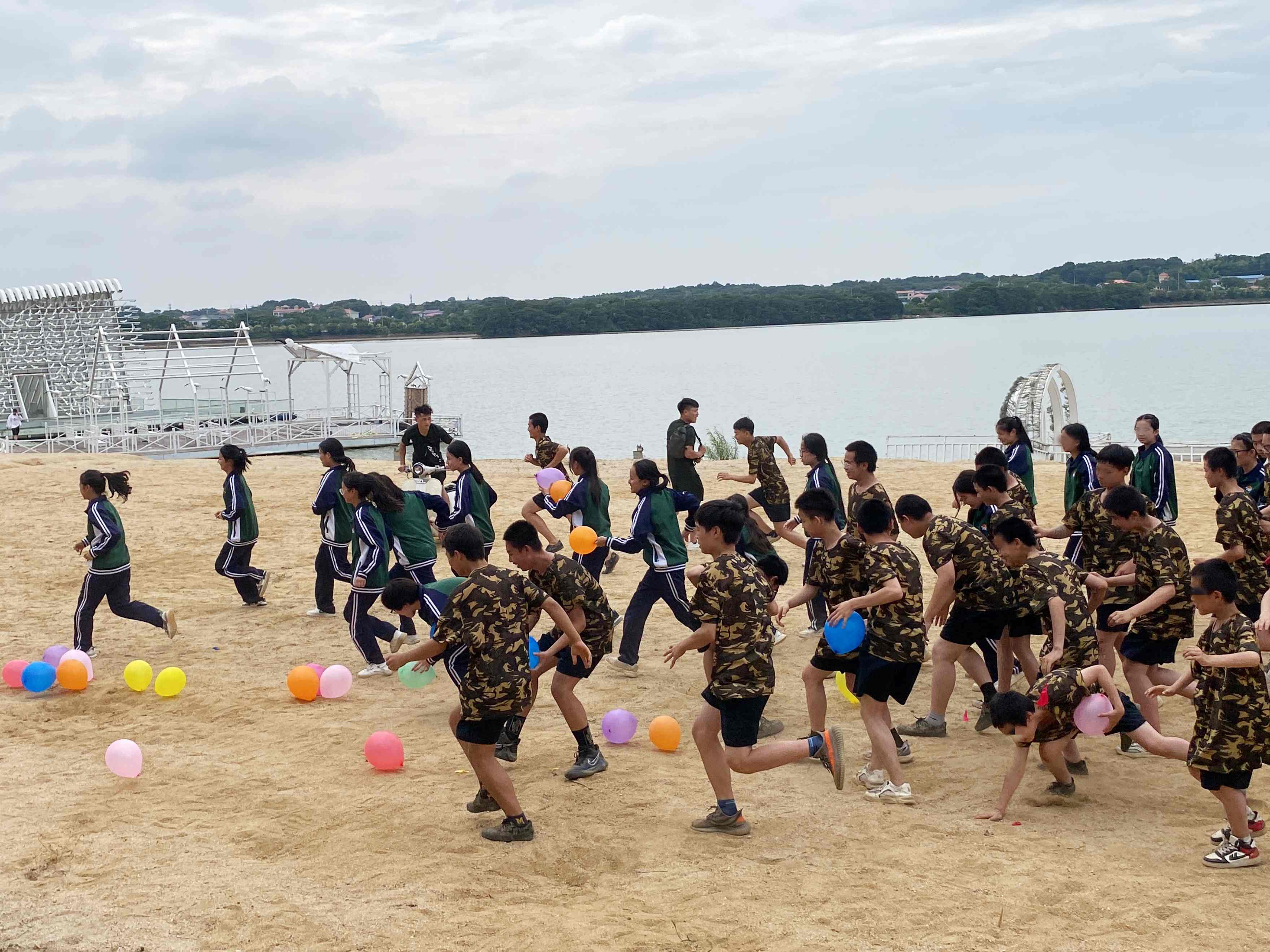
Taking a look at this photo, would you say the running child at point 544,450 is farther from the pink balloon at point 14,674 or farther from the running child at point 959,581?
the pink balloon at point 14,674

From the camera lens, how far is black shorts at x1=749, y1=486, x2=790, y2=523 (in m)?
11.3

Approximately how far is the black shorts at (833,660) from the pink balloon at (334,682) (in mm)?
3803

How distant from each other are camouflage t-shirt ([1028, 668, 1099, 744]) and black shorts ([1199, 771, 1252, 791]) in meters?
0.69

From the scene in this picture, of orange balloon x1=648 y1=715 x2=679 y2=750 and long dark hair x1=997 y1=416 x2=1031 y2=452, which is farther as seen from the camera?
long dark hair x1=997 y1=416 x2=1031 y2=452

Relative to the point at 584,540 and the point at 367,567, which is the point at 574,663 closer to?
the point at 584,540

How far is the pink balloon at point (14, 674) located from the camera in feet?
29.9

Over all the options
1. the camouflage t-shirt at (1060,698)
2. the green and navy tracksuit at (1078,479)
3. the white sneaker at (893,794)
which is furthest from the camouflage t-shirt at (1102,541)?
the white sneaker at (893,794)

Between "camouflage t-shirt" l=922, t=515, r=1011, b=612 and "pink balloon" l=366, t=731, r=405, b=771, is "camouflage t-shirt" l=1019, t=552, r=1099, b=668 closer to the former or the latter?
"camouflage t-shirt" l=922, t=515, r=1011, b=612

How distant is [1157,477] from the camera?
395 inches

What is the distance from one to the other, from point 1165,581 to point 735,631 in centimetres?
278

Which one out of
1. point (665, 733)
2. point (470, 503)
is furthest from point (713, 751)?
point (470, 503)

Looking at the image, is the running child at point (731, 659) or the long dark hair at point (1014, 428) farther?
the long dark hair at point (1014, 428)

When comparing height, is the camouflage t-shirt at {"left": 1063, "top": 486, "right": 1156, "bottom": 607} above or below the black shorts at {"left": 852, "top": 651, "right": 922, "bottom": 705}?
above

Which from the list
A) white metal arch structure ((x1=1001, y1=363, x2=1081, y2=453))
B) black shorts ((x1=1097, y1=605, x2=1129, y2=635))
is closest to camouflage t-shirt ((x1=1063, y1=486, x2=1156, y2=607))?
black shorts ((x1=1097, y1=605, x2=1129, y2=635))
